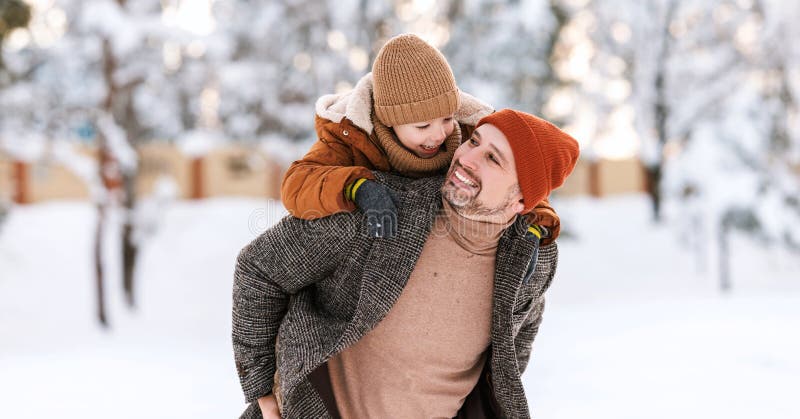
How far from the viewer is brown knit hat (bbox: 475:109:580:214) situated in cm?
174

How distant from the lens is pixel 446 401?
1782 mm

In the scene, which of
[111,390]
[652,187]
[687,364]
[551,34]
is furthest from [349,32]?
[652,187]

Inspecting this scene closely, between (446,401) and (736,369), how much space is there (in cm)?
493

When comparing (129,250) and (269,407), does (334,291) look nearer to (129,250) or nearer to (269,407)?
(269,407)

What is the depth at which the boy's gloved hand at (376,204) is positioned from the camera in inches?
63.7

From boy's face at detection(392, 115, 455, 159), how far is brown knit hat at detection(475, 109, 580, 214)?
300 mm

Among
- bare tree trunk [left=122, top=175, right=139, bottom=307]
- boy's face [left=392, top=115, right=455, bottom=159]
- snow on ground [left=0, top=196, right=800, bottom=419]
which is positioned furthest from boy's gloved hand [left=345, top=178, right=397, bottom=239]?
bare tree trunk [left=122, top=175, right=139, bottom=307]

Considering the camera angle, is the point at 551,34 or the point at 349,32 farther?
the point at 551,34

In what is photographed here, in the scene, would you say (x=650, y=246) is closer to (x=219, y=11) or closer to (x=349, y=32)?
(x=349, y=32)

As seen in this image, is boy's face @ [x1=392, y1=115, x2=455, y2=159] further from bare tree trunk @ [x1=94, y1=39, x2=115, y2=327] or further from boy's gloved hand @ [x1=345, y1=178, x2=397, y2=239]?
bare tree trunk @ [x1=94, y1=39, x2=115, y2=327]

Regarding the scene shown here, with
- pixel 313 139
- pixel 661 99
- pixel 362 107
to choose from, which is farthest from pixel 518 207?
pixel 661 99

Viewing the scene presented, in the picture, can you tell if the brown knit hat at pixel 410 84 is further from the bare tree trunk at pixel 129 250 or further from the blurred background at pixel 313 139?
the bare tree trunk at pixel 129 250

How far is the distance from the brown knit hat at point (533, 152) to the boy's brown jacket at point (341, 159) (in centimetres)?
8

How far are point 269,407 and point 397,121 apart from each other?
0.87m
